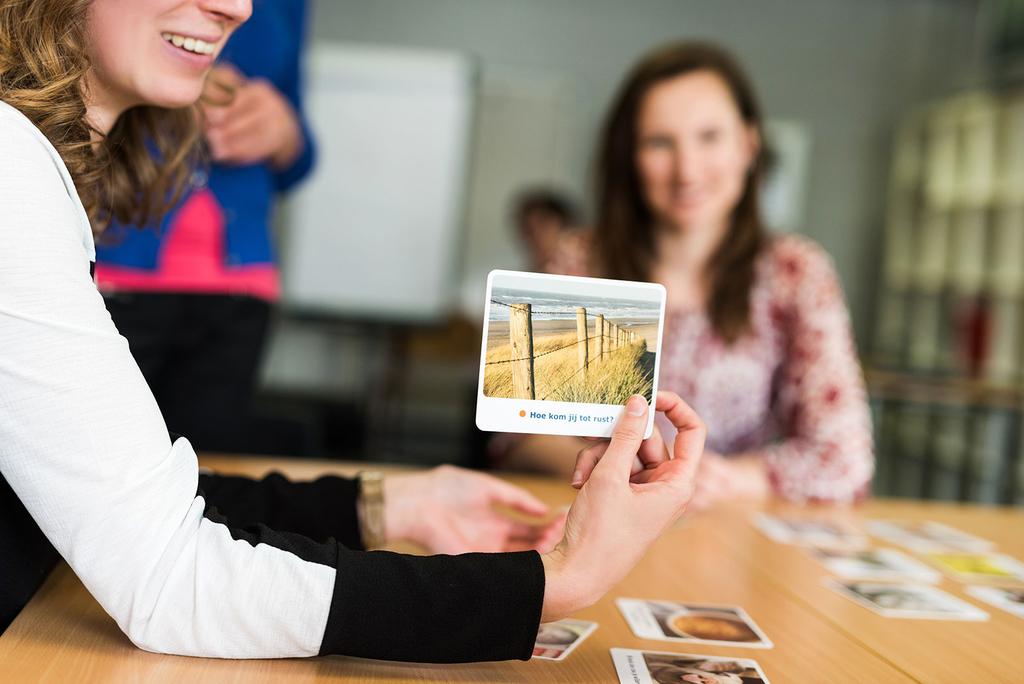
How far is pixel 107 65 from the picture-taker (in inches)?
37.8

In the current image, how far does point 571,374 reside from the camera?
0.92m

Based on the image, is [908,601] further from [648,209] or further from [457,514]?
[648,209]

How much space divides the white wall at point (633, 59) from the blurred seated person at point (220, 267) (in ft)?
17.5

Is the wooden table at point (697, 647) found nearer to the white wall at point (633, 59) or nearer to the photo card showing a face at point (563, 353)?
the photo card showing a face at point (563, 353)

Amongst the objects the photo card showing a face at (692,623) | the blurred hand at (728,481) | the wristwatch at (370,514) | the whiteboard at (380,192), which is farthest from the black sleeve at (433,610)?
the whiteboard at (380,192)

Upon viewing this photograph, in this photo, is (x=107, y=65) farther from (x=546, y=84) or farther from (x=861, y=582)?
(x=546, y=84)

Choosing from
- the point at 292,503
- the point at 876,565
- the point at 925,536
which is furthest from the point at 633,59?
the point at 292,503

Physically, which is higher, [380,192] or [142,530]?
[380,192]

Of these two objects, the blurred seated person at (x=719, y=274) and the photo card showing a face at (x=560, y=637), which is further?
the blurred seated person at (x=719, y=274)

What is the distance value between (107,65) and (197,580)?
49 cm

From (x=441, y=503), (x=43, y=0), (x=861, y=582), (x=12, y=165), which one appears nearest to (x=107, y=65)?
(x=43, y=0)

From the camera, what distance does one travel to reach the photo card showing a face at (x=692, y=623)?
102 cm

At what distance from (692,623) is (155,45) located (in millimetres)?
772

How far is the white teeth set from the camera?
97cm
